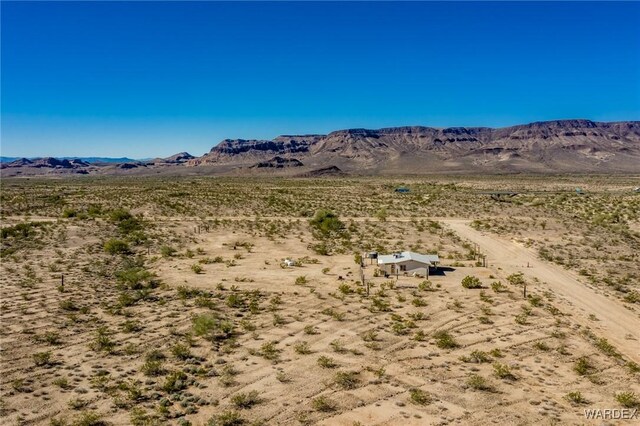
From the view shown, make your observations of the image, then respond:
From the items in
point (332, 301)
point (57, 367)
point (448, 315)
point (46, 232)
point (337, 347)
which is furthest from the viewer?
point (46, 232)

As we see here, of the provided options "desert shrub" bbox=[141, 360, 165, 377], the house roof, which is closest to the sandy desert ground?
"desert shrub" bbox=[141, 360, 165, 377]

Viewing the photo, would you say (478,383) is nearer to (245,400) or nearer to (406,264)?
(245,400)

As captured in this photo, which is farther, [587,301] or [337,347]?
[587,301]

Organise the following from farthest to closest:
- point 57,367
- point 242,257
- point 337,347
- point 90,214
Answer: point 90,214 < point 242,257 < point 337,347 < point 57,367

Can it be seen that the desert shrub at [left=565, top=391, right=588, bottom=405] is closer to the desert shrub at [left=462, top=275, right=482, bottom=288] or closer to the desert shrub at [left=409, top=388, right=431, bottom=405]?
the desert shrub at [left=409, top=388, right=431, bottom=405]

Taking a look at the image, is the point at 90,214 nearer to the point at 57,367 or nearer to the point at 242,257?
the point at 242,257

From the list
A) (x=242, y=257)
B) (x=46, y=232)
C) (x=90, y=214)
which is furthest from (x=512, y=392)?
(x=90, y=214)

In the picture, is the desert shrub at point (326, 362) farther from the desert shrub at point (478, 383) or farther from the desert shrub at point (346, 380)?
the desert shrub at point (478, 383)
